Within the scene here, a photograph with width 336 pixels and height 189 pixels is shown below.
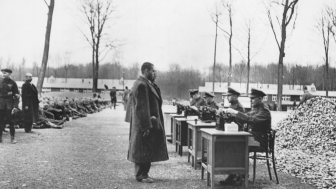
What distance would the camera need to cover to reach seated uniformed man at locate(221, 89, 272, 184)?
6779mm

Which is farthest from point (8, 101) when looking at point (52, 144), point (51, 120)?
point (51, 120)

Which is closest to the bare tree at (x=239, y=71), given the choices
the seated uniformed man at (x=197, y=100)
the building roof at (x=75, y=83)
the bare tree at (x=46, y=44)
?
the building roof at (x=75, y=83)

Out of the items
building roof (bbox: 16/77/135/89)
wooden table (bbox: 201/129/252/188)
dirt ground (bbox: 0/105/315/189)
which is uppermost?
building roof (bbox: 16/77/135/89)

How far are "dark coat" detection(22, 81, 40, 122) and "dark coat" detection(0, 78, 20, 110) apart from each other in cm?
Result: 185

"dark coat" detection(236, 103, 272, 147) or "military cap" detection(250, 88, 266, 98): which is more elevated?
"military cap" detection(250, 88, 266, 98)

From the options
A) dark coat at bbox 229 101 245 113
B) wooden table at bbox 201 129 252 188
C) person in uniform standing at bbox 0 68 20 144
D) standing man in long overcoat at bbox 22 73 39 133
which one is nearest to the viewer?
wooden table at bbox 201 129 252 188

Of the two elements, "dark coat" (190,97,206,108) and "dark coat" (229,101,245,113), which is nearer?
"dark coat" (229,101,245,113)

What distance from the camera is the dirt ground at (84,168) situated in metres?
6.72

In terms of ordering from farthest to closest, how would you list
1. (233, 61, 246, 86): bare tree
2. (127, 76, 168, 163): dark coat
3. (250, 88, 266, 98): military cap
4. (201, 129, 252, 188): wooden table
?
(233, 61, 246, 86): bare tree < (250, 88, 266, 98): military cap < (127, 76, 168, 163): dark coat < (201, 129, 252, 188): wooden table

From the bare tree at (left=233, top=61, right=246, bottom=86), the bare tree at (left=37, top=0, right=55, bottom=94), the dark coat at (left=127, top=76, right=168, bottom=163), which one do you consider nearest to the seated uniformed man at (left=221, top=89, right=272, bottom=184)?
the dark coat at (left=127, top=76, right=168, bottom=163)

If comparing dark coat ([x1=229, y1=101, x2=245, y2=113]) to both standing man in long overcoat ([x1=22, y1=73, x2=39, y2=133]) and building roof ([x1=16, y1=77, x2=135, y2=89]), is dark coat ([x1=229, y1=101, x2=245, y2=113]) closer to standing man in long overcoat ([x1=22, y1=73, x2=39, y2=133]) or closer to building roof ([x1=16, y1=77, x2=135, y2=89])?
standing man in long overcoat ([x1=22, y1=73, x2=39, y2=133])

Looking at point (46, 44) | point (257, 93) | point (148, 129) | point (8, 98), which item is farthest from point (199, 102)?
point (46, 44)

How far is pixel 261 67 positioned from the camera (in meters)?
75.6

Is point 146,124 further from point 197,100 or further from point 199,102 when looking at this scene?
point 197,100
